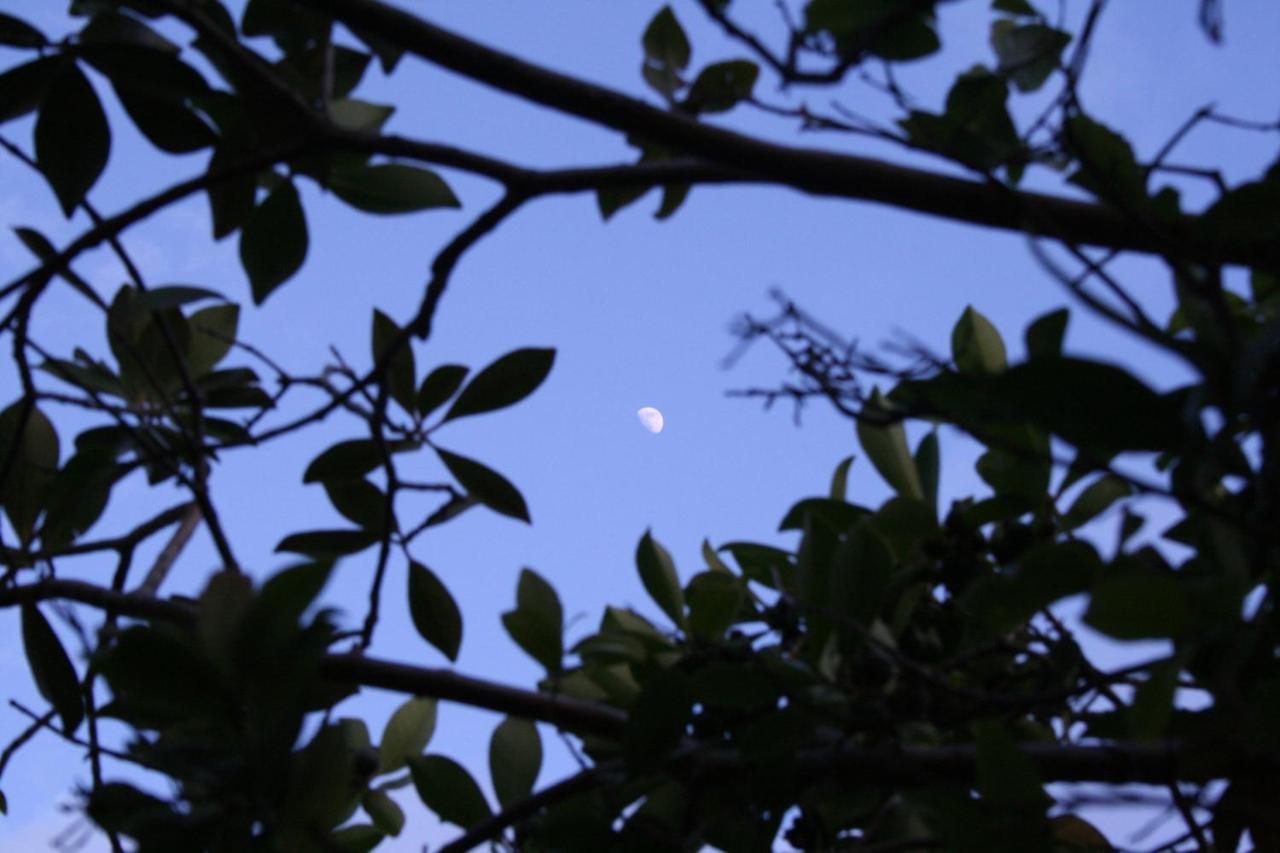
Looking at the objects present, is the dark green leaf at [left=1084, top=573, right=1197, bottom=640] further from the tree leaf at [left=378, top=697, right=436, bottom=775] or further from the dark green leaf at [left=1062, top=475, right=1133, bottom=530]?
the tree leaf at [left=378, top=697, right=436, bottom=775]

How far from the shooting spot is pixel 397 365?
4.46ft

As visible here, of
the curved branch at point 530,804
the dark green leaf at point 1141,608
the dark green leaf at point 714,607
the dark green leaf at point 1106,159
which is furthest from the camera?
the dark green leaf at point 714,607

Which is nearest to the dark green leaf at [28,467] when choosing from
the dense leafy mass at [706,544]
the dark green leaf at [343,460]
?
the dense leafy mass at [706,544]

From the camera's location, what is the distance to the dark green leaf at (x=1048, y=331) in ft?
2.97

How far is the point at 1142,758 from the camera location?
3.11ft

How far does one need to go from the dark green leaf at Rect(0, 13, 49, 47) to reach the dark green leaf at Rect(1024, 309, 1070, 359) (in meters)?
0.98

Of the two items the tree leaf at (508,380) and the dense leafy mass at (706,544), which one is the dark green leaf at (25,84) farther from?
the tree leaf at (508,380)

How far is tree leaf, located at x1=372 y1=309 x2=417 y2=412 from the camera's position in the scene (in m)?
1.34

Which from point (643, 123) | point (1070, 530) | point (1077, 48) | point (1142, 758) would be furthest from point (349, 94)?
point (1142, 758)

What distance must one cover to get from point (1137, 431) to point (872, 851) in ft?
1.56

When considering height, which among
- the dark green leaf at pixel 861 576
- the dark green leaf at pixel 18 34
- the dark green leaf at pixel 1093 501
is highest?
the dark green leaf at pixel 18 34

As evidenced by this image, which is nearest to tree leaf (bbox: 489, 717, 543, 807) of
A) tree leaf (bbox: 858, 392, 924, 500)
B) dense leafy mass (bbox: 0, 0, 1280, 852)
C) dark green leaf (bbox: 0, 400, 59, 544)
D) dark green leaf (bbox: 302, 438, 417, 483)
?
dense leafy mass (bbox: 0, 0, 1280, 852)

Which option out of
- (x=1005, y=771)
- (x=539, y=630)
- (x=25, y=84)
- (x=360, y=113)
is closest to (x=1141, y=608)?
(x=1005, y=771)

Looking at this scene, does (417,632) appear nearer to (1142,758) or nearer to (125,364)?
(125,364)
